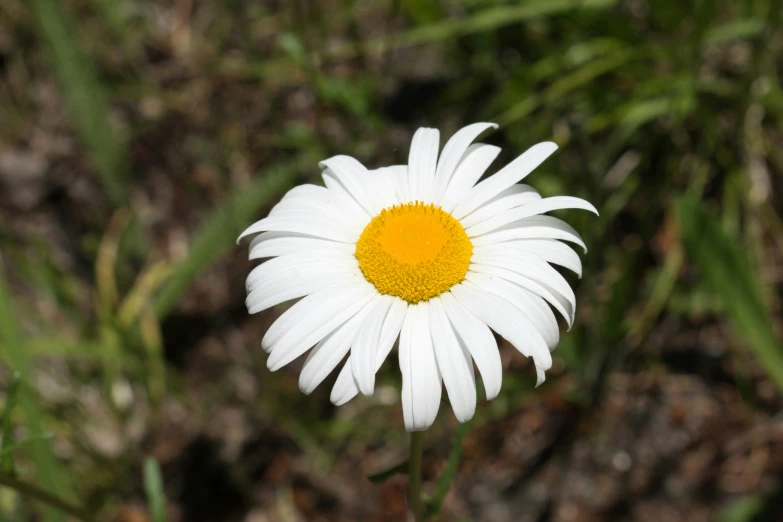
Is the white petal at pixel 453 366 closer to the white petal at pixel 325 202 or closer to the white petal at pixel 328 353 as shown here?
the white petal at pixel 328 353

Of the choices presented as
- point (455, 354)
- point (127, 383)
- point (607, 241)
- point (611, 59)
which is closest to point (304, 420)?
point (127, 383)

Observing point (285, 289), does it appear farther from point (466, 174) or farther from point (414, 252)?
point (466, 174)

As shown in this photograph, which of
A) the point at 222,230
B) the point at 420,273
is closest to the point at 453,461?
the point at 420,273

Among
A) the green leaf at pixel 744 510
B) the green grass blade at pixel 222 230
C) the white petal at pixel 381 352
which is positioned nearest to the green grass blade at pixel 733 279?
the green leaf at pixel 744 510

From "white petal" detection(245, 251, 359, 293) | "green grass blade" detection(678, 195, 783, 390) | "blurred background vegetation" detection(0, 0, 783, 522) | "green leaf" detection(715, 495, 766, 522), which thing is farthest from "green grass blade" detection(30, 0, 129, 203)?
"green leaf" detection(715, 495, 766, 522)

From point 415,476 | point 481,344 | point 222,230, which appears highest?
point 222,230

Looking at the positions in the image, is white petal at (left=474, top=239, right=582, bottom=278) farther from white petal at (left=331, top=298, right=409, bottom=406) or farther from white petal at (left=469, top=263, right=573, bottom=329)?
white petal at (left=331, top=298, right=409, bottom=406)

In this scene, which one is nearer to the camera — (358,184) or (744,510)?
(358,184)
